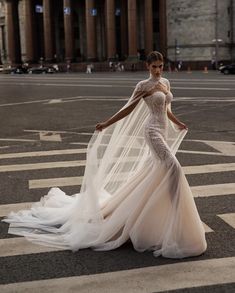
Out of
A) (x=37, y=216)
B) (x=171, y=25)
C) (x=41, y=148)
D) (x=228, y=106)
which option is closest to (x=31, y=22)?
(x=171, y=25)

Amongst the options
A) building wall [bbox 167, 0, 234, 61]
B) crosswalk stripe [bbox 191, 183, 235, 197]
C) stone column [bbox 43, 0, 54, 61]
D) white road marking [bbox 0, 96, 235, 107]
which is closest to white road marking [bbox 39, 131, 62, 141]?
crosswalk stripe [bbox 191, 183, 235, 197]

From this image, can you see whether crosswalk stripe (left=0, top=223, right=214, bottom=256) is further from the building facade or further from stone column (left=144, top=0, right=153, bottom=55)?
stone column (left=144, top=0, right=153, bottom=55)

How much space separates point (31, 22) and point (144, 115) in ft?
295

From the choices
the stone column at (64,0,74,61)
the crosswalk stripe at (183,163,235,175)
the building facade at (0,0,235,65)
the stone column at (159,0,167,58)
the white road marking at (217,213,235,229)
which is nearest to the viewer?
the white road marking at (217,213,235,229)

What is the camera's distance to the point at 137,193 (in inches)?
221

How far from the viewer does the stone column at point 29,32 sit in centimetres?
9181

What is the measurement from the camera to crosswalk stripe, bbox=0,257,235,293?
471cm

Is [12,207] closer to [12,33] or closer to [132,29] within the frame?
[132,29]

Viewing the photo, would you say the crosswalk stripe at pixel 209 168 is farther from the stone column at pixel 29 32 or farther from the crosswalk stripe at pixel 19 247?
the stone column at pixel 29 32

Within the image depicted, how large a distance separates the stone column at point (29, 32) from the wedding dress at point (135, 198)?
88067 mm

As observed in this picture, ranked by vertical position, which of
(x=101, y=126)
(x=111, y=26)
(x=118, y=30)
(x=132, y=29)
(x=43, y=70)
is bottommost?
(x=43, y=70)

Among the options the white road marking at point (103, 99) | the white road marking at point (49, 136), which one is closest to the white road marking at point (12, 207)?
the white road marking at point (49, 136)

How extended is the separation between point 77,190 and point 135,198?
2.57 m

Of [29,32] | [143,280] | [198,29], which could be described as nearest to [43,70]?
[29,32]
